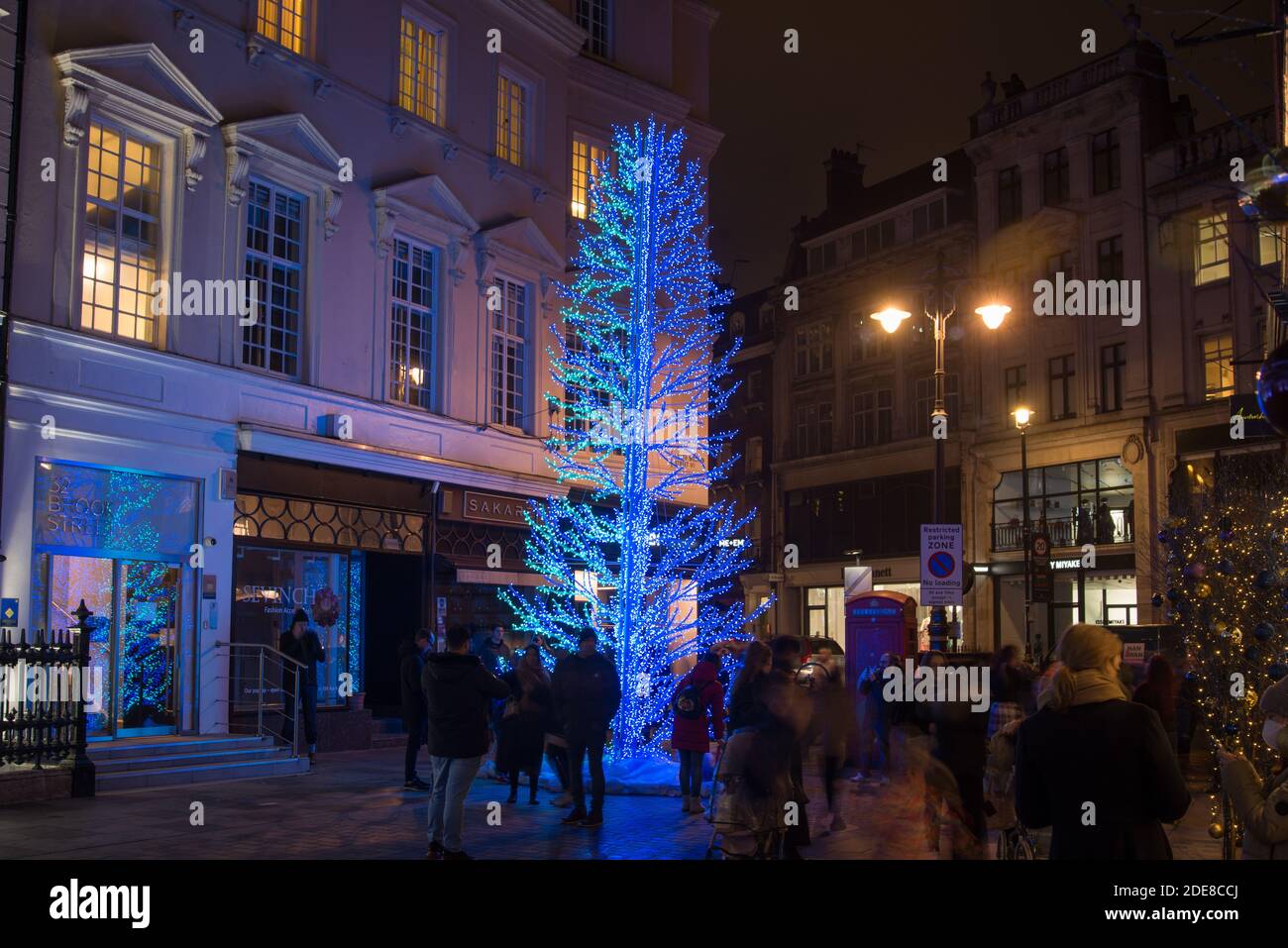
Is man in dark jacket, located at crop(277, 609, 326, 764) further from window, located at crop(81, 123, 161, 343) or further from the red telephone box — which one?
the red telephone box

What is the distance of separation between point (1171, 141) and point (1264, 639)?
105 feet

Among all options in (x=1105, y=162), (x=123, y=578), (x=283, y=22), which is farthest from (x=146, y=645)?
(x=1105, y=162)

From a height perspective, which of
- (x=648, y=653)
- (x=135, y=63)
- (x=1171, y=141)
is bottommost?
(x=648, y=653)

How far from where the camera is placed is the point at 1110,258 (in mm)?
39906

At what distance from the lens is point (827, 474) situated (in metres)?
51.5

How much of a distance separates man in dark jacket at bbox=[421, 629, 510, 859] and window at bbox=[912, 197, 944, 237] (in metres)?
39.3

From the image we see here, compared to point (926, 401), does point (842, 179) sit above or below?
above

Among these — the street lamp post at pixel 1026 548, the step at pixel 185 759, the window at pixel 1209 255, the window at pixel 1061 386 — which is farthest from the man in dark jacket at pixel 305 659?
the window at pixel 1061 386

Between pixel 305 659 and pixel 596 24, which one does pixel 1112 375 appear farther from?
pixel 305 659

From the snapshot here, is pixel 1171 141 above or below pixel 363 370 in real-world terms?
above

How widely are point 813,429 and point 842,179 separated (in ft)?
37.0

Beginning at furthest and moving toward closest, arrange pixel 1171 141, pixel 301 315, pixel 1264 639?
pixel 1171 141
pixel 301 315
pixel 1264 639

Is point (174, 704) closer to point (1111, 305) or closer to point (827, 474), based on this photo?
point (1111, 305)
